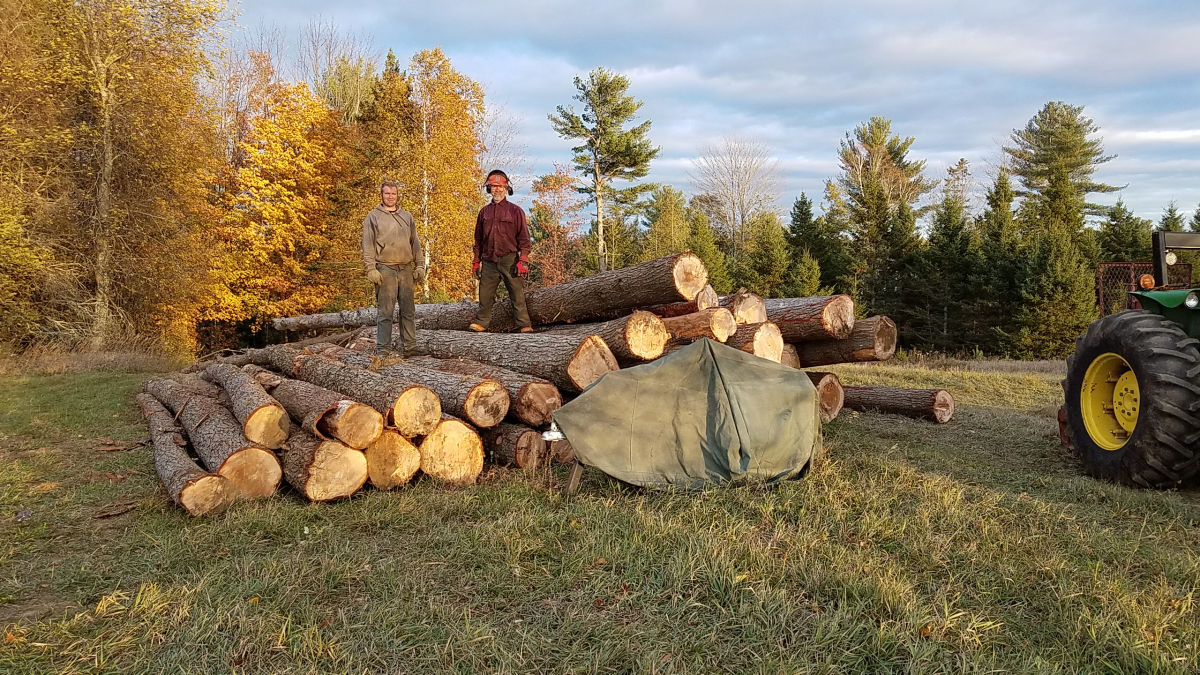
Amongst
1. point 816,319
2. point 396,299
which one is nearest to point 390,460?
point 396,299

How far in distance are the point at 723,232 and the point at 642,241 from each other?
5.09 metres

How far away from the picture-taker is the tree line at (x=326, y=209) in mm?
15922

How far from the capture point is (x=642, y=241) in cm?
3650

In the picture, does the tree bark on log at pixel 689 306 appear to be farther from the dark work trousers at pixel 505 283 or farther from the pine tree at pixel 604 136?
the pine tree at pixel 604 136

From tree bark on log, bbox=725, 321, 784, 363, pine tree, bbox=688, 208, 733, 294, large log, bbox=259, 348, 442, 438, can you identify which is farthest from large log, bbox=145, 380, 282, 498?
pine tree, bbox=688, 208, 733, 294

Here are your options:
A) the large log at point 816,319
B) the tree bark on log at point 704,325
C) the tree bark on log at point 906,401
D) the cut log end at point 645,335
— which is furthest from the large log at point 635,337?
the tree bark on log at point 906,401

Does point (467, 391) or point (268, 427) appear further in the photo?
point (467, 391)

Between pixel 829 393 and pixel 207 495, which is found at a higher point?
pixel 829 393

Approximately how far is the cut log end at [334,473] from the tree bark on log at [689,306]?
3.73m

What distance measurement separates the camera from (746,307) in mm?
7285

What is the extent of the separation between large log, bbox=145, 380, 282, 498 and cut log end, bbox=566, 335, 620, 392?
2.57m

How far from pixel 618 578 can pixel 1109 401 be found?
513 cm

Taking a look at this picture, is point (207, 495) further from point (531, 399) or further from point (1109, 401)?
point (1109, 401)

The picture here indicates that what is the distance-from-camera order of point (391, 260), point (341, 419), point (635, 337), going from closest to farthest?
point (341, 419), point (635, 337), point (391, 260)
